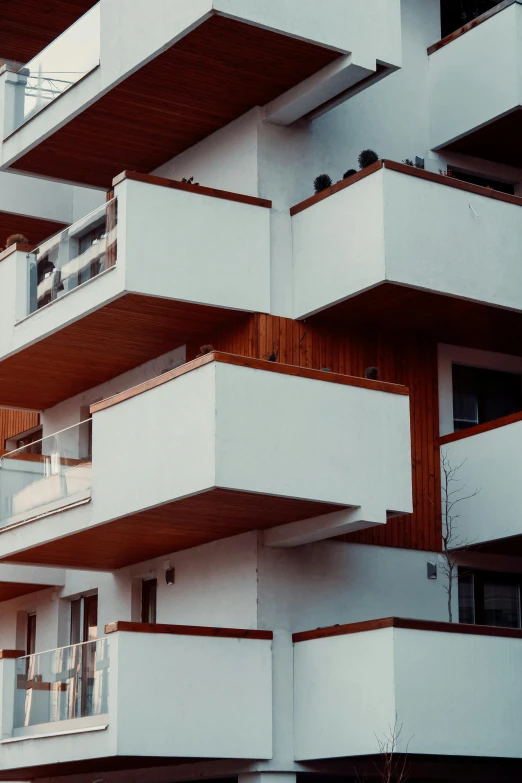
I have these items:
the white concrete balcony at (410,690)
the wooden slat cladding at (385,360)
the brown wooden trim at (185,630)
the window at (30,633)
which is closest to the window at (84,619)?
the window at (30,633)

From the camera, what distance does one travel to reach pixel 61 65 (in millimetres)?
24828

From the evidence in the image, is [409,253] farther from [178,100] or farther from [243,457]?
[178,100]

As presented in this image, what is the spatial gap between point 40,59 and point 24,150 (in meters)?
1.67

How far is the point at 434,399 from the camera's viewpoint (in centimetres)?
2359

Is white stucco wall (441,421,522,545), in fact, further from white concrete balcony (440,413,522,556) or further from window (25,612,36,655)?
window (25,612,36,655)

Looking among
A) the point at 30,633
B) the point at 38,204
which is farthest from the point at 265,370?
the point at 30,633

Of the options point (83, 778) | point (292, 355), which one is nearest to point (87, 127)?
point (292, 355)

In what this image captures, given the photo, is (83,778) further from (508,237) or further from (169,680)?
(508,237)

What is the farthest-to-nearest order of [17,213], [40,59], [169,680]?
[17,213], [40,59], [169,680]

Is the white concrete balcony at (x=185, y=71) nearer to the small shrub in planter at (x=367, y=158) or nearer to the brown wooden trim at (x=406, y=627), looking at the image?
the small shrub in planter at (x=367, y=158)

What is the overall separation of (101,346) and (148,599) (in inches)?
170

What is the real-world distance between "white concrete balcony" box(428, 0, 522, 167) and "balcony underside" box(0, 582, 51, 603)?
10.7 metres

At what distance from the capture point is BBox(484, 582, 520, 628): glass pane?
23.4 metres

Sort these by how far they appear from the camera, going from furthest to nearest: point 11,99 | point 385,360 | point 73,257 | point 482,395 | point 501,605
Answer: point 11,99 < point 482,395 < point 501,605 < point 73,257 < point 385,360
